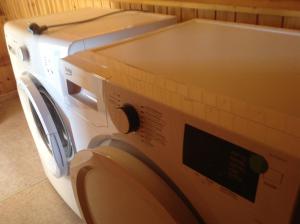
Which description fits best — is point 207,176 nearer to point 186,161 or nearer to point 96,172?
point 186,161

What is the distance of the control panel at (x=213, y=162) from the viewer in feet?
1.34

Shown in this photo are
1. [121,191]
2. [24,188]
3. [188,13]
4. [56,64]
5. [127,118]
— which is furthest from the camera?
[24,188]

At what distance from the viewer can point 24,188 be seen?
1.78 m

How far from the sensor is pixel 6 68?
286cm

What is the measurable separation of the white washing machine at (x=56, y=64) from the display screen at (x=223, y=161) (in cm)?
29

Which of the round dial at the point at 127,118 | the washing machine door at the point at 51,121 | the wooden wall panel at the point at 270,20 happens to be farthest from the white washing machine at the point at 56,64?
the wooden wall panel at the point at 270,20

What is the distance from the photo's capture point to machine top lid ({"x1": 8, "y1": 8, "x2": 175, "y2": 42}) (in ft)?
3.45

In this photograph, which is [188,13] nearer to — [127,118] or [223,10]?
[223,10]

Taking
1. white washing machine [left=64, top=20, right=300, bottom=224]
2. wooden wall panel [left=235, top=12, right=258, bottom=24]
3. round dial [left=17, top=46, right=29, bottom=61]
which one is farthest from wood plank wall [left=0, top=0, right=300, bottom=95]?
round dial [left=17, top=46, right=29, bottom=61]

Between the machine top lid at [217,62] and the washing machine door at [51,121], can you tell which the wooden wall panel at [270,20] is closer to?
the machine top lid at [217,62]

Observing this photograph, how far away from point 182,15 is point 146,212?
0.91 m

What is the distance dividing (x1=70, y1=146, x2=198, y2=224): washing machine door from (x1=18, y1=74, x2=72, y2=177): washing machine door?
328mm

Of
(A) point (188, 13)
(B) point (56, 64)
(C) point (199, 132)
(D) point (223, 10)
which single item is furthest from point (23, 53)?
(C) point (199, 132)

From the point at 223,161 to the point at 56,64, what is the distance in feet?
2.32
